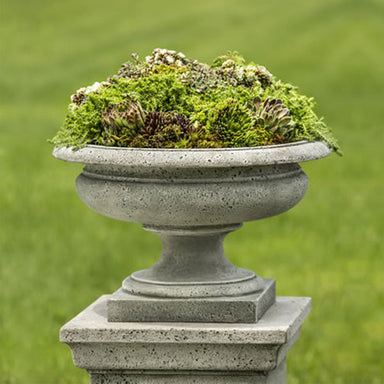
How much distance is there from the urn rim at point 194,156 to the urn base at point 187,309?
2.85 feet

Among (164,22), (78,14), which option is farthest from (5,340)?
(78,14)

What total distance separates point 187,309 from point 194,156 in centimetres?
97

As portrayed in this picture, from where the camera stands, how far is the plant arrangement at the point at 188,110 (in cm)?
521

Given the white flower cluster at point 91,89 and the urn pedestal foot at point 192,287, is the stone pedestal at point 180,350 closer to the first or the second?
the urn pedestal foot at point 192,287

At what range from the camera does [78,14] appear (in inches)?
1297

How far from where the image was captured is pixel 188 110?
5418 millimetres

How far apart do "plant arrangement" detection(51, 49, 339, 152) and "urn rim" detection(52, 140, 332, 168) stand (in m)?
0.12

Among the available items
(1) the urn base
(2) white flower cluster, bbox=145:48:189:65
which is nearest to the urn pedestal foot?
(1) the urn base

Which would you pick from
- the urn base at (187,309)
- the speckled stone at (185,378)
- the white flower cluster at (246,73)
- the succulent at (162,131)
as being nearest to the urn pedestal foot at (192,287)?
the urn base at (187,309)

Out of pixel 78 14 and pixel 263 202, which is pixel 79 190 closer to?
pixel 263 202

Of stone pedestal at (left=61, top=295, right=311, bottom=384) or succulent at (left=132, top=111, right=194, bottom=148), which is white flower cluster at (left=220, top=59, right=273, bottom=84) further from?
stone pedestal at (left=61, top=295, right=311, bottom=384)

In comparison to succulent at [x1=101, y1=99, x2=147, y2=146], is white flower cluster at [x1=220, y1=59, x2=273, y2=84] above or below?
above

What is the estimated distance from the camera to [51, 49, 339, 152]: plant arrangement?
521 cm

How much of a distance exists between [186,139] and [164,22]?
2620 cm
